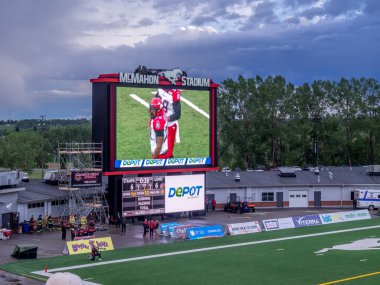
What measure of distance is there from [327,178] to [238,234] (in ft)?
94.0

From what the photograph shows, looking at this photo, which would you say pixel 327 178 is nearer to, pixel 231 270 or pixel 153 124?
pixel 153 124

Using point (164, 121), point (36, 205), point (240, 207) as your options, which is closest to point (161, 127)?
point (164, 121)

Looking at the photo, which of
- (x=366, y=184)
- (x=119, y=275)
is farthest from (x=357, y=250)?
(x=366, y=184)

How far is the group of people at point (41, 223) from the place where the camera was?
50062mm

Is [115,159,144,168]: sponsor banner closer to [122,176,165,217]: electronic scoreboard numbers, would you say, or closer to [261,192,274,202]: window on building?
[122,176,165,217]: electronic scoreboard numbers

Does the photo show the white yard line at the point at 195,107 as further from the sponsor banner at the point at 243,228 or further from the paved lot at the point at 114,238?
the sponsor banner at the point at 243,228

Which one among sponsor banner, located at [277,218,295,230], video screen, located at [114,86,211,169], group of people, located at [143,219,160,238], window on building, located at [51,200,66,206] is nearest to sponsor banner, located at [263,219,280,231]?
sponsor banner, located at [277,218,295,230]

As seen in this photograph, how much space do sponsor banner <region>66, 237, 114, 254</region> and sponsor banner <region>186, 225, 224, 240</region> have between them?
731 centimetres

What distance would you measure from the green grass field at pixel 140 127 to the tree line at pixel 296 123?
4069 cm

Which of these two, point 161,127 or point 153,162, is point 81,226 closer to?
point 153,162

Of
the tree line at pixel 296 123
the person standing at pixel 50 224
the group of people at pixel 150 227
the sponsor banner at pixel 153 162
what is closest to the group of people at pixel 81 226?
the person standing at pixel 50 224

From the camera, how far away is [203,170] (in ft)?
194

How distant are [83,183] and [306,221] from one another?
64.9 feet

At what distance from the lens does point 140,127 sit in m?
54.6
